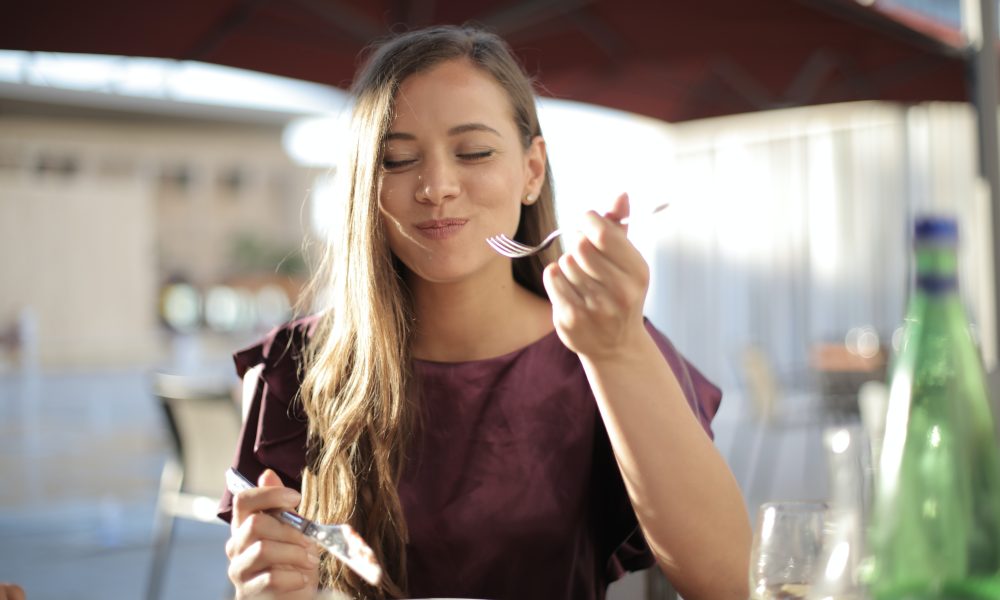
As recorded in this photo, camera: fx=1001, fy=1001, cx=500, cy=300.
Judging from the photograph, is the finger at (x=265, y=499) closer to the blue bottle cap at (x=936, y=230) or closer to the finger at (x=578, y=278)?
the finger at (x=578, y=278)

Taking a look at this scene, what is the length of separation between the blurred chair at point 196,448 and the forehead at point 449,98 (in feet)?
7.20

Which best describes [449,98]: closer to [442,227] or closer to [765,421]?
[442,227]

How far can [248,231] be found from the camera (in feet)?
84.1

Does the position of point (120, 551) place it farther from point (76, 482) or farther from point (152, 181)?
point (152, 181)

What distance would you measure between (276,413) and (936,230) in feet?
3.56

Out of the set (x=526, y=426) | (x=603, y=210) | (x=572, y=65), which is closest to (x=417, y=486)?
(x=526, y=426)

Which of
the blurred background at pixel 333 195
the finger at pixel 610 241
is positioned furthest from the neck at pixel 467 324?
the finger at pixel 610 241

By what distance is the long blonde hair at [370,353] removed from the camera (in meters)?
1.33

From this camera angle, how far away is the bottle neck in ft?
1.87

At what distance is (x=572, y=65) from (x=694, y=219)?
866 centimetres

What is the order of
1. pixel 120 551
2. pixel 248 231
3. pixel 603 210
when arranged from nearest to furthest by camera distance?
1. pixel 603 210
2. pixel 120 551
3. pixel 248 231

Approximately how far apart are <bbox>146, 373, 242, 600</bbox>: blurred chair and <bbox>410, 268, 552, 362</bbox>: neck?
1999mm

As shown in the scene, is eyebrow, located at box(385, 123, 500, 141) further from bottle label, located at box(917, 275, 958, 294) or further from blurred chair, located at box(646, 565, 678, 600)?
bottle label, located at box(917, 275, 958, 294)

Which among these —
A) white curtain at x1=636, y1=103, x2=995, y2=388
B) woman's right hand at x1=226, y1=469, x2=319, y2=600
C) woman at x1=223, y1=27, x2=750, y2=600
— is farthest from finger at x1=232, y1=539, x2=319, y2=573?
white curtain at x1=636, y1=103, x2=995, y2=388
